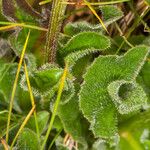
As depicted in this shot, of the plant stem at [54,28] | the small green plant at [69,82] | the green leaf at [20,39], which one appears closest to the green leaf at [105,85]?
the small green plant at [69,82]

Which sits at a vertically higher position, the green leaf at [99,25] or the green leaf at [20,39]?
the green leaf at [99,25]

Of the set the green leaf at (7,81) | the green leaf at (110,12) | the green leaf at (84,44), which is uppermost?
the green leaf at (110,12)

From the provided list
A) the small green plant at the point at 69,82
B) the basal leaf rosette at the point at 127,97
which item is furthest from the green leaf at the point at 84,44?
the basal leaf rosette at the point at 127,97

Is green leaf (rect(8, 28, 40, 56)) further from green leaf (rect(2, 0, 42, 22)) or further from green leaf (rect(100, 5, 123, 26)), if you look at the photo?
green leaf (rect(100, 5, 123, 26))

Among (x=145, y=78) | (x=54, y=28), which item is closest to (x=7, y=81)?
(x=54, y=28)

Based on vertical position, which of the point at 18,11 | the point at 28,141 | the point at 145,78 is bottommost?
the point at 28,141

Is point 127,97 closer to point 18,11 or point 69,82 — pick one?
point 69,82

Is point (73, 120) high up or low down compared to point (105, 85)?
down

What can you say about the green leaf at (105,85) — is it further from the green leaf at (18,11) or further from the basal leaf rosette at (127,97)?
the green leaf at (18,11)

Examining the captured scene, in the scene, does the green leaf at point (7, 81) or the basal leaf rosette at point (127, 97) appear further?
the green leaf at point (7, 81)
